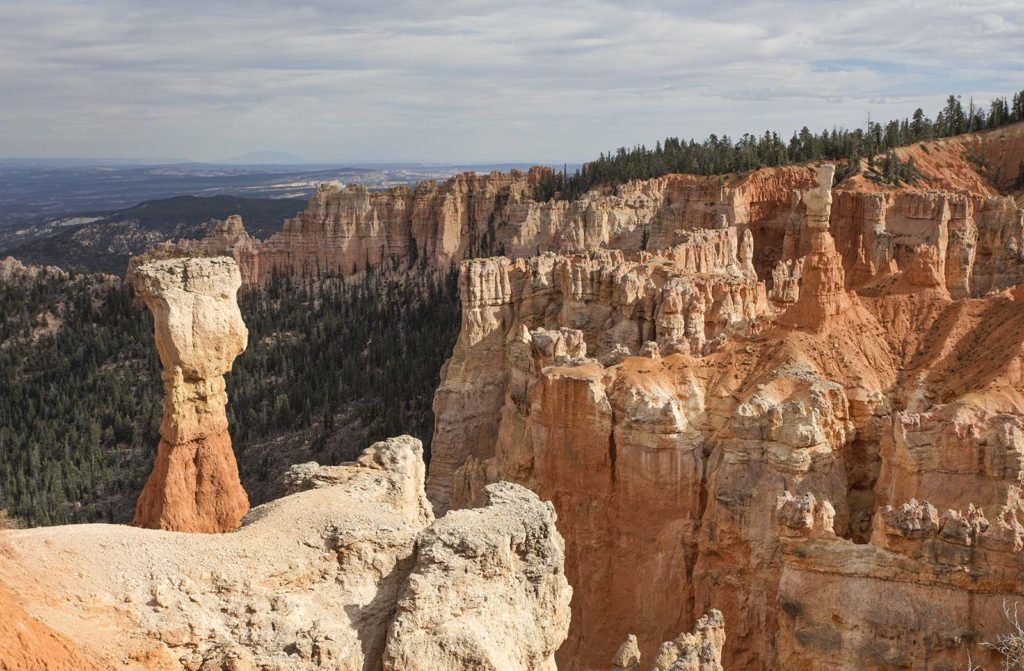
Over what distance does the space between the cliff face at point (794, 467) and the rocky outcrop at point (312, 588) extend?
6.58 meters

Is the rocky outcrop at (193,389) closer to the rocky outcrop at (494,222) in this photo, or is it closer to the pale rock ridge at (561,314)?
the pale rock ridge at (561,314)

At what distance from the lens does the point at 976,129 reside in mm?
82188

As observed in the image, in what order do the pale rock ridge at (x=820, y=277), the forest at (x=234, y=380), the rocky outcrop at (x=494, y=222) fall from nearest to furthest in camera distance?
the pale rock ridge at (x=820, y=277) → the forest at (x=234, y=380) → the rocky outcrop at (x=494, y=222)

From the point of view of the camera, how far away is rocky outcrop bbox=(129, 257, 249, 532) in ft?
52.3

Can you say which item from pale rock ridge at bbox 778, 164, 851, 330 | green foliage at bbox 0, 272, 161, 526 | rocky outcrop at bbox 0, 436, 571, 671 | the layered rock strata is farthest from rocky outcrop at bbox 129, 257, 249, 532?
green foliage at bbox 0, 272, 161, 526

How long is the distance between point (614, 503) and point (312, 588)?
13.4 metres

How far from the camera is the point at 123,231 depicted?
157125 mm

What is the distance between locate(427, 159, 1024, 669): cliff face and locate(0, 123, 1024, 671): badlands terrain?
0.06m

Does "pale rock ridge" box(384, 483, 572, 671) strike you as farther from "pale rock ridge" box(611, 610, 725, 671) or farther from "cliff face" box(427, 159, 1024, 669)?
"cliff face" box(427, 159, 1024, 669)

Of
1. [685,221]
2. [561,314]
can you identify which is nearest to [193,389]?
[561,314]

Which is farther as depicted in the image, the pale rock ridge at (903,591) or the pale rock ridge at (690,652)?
the pale rock ridge at (903,591)

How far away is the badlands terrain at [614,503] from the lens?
→ 33.5 feet

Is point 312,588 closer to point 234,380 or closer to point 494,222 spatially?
point 234,380

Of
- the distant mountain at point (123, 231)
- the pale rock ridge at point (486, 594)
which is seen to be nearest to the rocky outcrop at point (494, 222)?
the distant mountain at point (123, 231)
